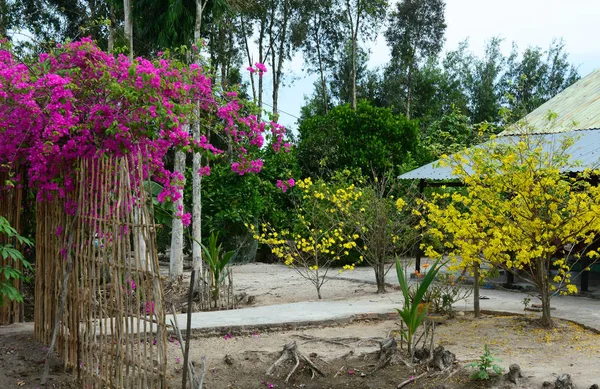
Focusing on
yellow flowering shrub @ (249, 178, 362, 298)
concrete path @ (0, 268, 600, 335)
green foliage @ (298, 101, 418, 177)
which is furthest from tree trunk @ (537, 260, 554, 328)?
green foliage @ (298, 101, 418, 177)

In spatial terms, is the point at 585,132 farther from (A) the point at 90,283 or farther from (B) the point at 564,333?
(A) the point at 90,283

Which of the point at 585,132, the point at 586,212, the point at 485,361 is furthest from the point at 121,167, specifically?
the point at 585,132

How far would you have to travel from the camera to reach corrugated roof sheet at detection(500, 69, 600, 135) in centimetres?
1218

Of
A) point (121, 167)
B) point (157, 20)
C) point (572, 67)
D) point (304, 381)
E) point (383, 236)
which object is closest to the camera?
point (121, 167)

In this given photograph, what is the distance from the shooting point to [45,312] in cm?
623

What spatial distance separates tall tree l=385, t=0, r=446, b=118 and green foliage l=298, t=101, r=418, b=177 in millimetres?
11543

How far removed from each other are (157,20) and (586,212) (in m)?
9.57

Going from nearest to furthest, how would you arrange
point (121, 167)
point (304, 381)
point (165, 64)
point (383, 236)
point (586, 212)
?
point (121, 167) < point (304, 381) < point (165, 64) < point (586, 212) < point (383, 236)

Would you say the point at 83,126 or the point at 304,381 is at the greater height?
the point at 83,126

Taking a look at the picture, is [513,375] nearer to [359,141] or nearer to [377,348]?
[377,348]

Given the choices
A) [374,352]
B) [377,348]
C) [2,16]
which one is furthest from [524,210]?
[2,16]

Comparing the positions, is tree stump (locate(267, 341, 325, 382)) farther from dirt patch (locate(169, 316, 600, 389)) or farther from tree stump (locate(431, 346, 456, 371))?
tree stump (locate(431, 346, 456, 371))

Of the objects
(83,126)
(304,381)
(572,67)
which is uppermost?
(572,67)

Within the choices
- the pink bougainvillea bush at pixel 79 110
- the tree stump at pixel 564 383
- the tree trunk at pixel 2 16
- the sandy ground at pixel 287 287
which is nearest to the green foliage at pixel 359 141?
the sandy ground at pixel 287 287
